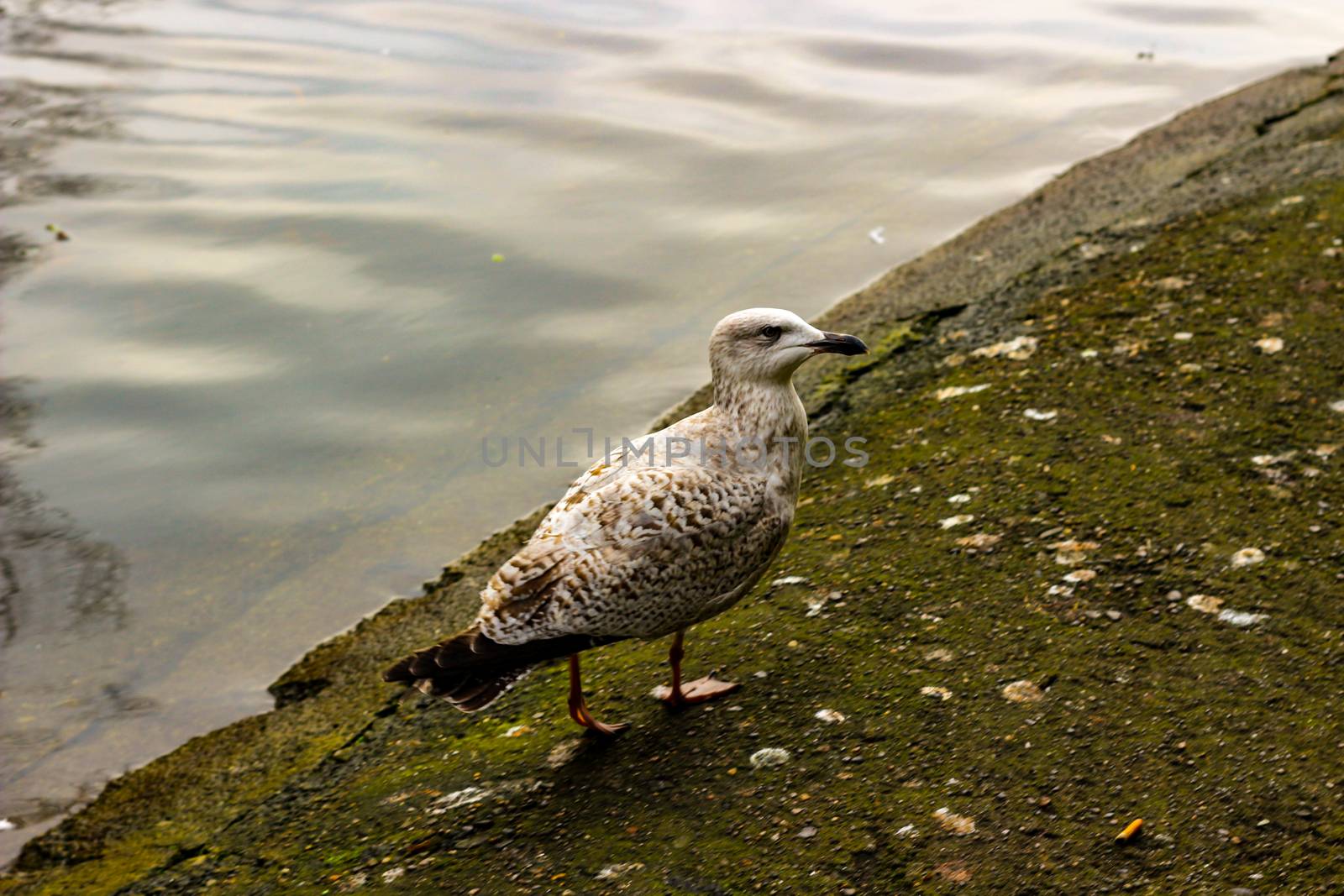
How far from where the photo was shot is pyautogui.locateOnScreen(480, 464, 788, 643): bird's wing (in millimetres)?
3291

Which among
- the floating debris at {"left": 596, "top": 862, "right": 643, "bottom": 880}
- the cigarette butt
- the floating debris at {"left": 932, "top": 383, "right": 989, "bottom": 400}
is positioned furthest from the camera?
the floating debris at {"left": 932, "top": 383, "right": 989, "bottom": 400}

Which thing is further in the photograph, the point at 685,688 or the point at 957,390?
the point at 957,390

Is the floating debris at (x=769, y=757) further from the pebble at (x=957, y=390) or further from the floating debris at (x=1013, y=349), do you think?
the floating debris at (x=1013, y=349)

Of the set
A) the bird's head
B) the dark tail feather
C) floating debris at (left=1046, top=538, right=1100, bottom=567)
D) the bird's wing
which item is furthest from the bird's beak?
the dark tail feather

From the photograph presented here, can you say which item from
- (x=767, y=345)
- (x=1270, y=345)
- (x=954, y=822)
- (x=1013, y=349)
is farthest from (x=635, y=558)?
(x=1270, y=345)

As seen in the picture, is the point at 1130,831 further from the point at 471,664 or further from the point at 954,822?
the point at 471,664

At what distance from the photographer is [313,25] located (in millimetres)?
11719

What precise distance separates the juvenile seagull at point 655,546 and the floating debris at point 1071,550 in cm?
96

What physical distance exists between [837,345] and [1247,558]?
4.64ft

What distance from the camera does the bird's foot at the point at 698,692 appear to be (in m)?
3.59

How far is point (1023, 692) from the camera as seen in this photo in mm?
3393

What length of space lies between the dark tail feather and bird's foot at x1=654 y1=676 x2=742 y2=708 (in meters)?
0.40

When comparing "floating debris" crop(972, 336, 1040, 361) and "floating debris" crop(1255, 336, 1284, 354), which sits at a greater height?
"floating debris" crop(972, 336, 1040, 361)

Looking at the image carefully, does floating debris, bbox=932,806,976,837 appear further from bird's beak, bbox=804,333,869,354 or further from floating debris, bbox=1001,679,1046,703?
bird's beak, bbox=804,333,869,354
